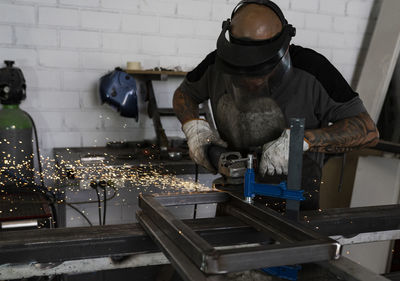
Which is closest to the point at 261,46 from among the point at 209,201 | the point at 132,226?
the point at 209,201

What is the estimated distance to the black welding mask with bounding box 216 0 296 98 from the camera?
131 centimetres

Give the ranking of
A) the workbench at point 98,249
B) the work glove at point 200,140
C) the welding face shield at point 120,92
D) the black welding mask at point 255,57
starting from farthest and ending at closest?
the welding face shield at point 120,92 < the work glove at point 200,140 < the black welding mask at point 255,57 < the workbench at point 98,249

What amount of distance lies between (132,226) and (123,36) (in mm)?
1906

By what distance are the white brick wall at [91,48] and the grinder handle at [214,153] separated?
1356 mm

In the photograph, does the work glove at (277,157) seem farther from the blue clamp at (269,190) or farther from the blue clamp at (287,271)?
the blue clamp at (287,271)

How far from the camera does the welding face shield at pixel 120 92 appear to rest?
2537 millimetres

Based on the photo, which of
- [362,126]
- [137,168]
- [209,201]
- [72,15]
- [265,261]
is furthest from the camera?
[72,15]

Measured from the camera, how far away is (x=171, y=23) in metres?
2.88

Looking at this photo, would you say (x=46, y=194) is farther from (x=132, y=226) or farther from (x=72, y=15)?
(x=72, y=15)

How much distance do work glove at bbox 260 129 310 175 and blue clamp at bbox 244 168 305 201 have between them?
25 centimetres

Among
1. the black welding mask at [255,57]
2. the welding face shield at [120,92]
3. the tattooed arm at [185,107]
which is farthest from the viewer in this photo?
the welding face shield at [120,92]

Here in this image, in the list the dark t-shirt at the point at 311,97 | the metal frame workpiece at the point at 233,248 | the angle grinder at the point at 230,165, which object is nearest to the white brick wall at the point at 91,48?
the dark t-shirt at the point at 311,97

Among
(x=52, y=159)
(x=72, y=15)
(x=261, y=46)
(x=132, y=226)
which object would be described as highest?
(x=72, y=15)

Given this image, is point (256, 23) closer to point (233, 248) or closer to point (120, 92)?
point (233, 248)
